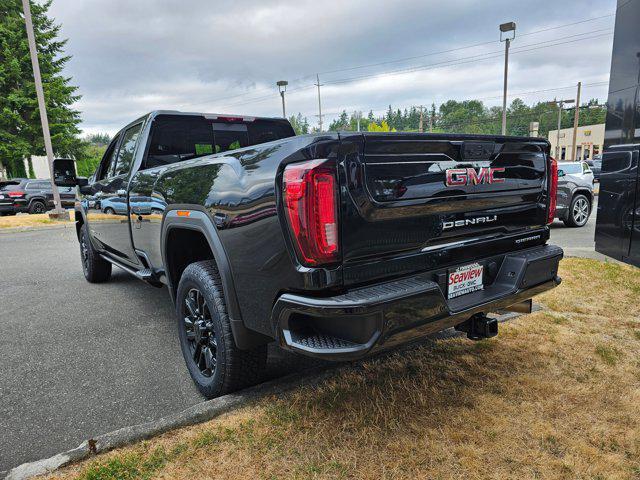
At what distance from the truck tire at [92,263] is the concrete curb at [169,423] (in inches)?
146

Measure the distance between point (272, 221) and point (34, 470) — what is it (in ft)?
5.33

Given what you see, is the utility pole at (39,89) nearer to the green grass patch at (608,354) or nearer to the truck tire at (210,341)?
the truck tire at (210,341)

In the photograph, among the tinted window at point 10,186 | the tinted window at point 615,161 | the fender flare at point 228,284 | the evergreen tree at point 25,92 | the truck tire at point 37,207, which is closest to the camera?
the fender flare at point 228,284

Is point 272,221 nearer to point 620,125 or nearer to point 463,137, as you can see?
point 463,137

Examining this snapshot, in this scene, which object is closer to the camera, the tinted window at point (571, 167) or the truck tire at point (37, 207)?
the tinted window at point (571, 167)

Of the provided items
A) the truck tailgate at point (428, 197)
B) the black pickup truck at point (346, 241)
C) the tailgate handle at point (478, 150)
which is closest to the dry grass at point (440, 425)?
the black pickup truck at point (346, 241)

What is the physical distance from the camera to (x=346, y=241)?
1899 mm

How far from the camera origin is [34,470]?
205cm

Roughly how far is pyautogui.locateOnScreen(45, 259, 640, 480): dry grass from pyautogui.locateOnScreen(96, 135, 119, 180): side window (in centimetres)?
342

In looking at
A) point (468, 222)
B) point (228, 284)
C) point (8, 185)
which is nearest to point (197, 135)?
point (228, 284)

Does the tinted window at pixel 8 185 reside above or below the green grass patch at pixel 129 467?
above

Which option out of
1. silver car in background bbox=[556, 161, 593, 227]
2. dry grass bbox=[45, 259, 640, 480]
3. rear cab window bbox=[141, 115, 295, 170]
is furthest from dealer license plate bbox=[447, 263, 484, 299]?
silver car in background bbox=[556, 161, 593, 227]

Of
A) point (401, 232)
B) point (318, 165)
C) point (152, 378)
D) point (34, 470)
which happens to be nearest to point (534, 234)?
point (401, 232)

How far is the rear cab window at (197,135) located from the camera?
386 centimetres
